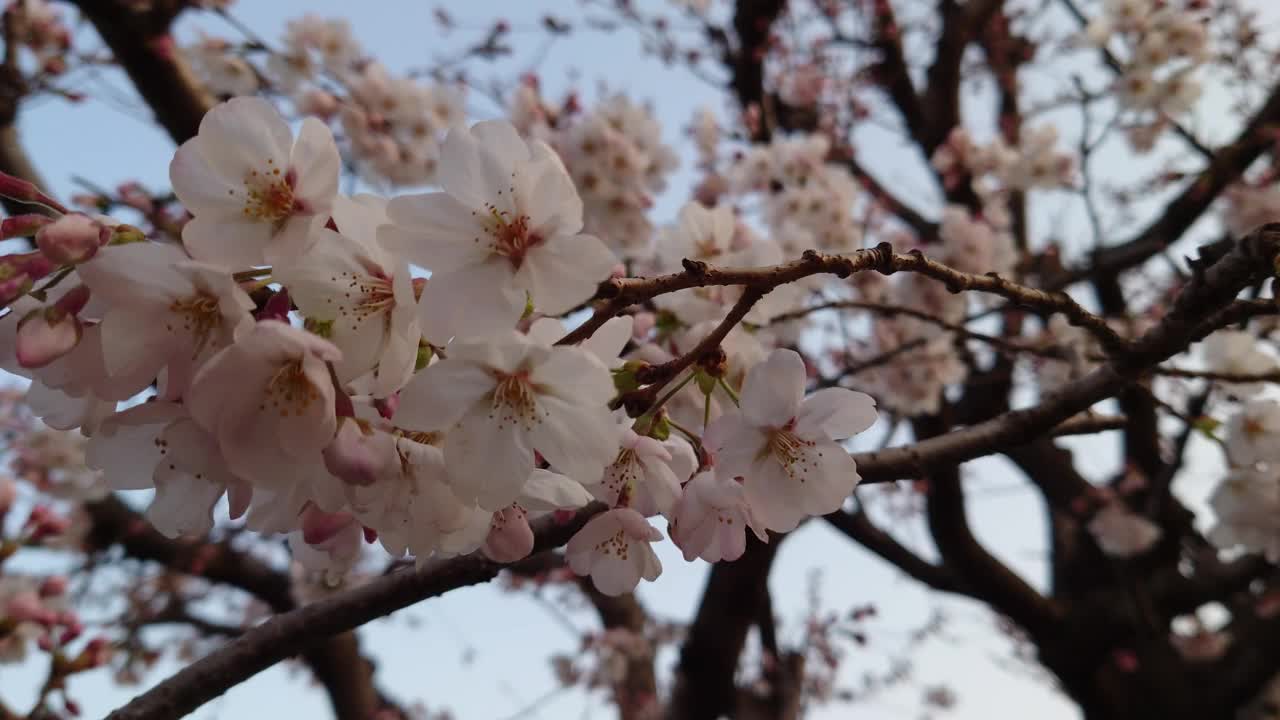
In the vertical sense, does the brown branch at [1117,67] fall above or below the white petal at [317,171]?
above

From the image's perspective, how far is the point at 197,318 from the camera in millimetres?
610

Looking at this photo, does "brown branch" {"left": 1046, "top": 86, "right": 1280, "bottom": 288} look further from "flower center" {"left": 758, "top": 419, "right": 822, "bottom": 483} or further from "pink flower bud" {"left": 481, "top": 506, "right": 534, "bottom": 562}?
"pink flower bud" {"left": 481, "top": 506, "right": 534, "bottom": 562}

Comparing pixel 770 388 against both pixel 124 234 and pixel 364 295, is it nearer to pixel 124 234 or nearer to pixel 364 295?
pixel 364 295

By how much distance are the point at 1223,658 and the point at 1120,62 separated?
3062 mm

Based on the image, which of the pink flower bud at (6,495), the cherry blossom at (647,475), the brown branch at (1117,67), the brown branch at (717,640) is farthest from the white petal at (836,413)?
the brown branch at (1117,67)

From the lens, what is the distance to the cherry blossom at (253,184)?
2.06 feet

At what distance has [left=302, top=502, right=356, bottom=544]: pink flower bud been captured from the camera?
654 mm

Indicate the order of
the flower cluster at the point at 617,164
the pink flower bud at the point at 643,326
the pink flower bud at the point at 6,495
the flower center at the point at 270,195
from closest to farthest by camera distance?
the flower center at the point at 270,195 < the pink flower bud at the point at 643,326 < the pink flower bud at the point at 6,495 < the flower cluster at the point at 617,164

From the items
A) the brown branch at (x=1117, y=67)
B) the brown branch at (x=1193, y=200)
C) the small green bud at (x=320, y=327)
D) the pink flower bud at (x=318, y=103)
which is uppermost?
the brown branch at (x=1117, y=67)

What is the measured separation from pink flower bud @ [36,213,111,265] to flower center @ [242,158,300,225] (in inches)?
4.3

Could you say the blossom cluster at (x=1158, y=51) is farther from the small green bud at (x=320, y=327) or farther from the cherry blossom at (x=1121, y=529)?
the small green bud at (x=320, y=327)

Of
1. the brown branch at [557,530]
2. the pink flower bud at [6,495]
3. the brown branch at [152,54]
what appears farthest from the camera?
the brown branch at [152,54]

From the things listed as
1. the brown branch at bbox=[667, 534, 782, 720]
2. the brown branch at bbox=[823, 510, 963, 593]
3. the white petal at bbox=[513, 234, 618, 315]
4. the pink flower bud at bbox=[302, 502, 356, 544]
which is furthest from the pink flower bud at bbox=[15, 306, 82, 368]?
the brown branch at bbox=[667, 534, 782, 720]

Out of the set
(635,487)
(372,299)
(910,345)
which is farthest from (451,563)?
(910,345)
